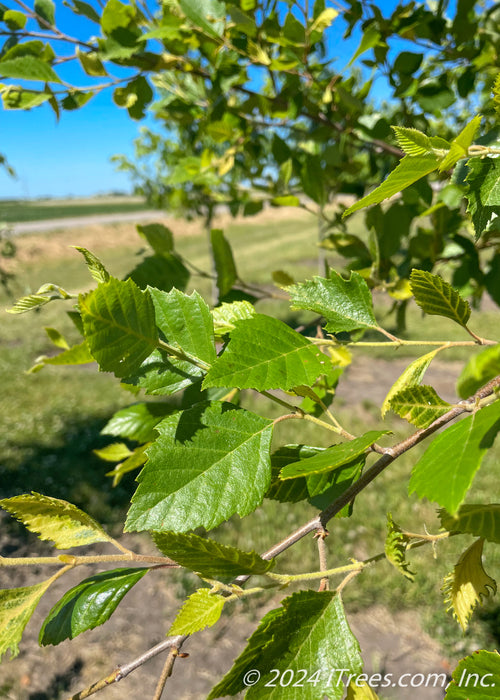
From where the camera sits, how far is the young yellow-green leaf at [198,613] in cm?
46

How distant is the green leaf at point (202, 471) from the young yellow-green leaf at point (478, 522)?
20 cm

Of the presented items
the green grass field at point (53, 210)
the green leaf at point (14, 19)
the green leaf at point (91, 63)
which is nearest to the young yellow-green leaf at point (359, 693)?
the green leaf at point (91, 63)

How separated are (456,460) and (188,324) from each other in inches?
12.4

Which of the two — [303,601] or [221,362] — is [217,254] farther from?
[303,601]

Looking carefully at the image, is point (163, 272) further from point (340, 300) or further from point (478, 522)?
point (478, 522)

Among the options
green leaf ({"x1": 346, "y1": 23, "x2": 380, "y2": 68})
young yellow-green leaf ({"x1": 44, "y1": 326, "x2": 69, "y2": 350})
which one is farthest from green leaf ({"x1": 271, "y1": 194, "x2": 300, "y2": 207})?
young yellow-green leaf ({"x1": 44, "y1": 326, "x2": 69, "y2": 350})

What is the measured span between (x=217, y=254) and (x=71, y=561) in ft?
1.84

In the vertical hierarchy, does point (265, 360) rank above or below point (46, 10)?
below

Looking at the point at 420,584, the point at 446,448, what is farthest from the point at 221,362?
the point at 420,584

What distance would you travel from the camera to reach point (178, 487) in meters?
0.49

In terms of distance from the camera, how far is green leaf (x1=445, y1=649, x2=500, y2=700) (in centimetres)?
49

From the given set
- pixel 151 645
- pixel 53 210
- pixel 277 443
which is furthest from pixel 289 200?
pixel 53 210

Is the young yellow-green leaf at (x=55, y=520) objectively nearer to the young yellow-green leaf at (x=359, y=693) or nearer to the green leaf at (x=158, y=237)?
the young yellow-green leaf at (x=359, y=693)

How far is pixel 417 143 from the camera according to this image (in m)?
0.44
